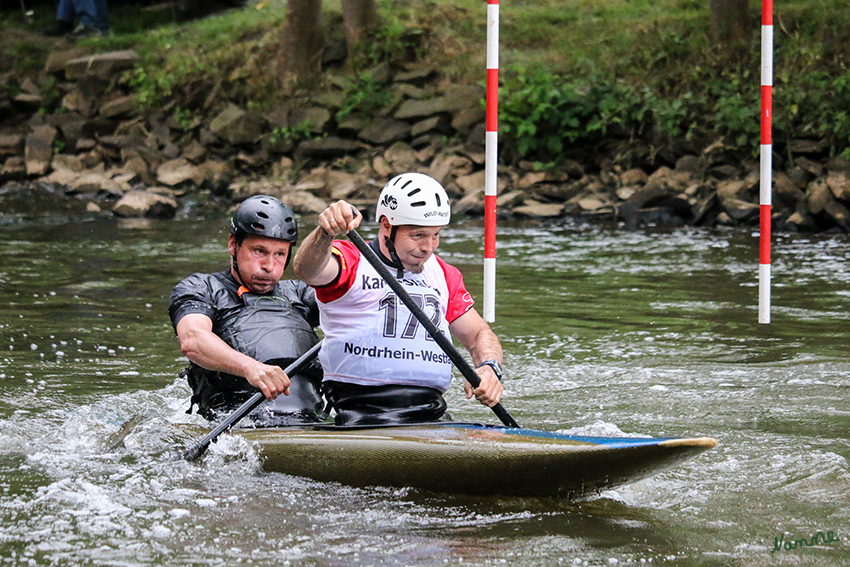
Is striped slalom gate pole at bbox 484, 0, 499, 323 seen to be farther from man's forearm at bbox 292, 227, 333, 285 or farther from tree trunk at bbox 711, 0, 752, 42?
tree trunk at bbox 711, 0, 752, 42

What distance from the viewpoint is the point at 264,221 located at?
477cm

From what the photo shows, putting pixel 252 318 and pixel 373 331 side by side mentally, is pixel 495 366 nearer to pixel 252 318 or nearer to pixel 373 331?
pixel 373 331

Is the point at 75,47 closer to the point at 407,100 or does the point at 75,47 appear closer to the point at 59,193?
the point at 59,193

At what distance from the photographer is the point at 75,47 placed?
69.8 feet

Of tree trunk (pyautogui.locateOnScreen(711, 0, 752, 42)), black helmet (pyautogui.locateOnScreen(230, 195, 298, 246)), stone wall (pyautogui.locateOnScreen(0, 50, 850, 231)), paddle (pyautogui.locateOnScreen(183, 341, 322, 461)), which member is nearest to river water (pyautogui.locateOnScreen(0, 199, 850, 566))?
paddle (pyautogui.locateOnScreen(183, 341, 322, 461))

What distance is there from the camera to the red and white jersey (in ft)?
14.2

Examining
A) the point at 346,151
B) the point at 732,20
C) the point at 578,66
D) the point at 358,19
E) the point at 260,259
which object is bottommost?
the point at 260,259

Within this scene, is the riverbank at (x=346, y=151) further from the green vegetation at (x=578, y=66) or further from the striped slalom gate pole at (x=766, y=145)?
the striped slalom gate pole at (x=766, y=145)

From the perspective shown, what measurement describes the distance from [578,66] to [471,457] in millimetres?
13390

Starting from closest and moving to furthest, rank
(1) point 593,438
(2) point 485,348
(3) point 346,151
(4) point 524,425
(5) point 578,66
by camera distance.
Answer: (1) point 593,438 → (2) point 485,348 → (4) point 524,425 → (5) point 578,66 → (3) point 346,151

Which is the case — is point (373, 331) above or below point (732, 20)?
below

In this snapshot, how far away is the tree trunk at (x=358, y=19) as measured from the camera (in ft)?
59.9

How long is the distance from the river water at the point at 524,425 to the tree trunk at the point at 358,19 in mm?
8456

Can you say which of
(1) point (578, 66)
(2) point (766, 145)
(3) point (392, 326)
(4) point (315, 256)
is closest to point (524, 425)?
(3) point (392, 326)
